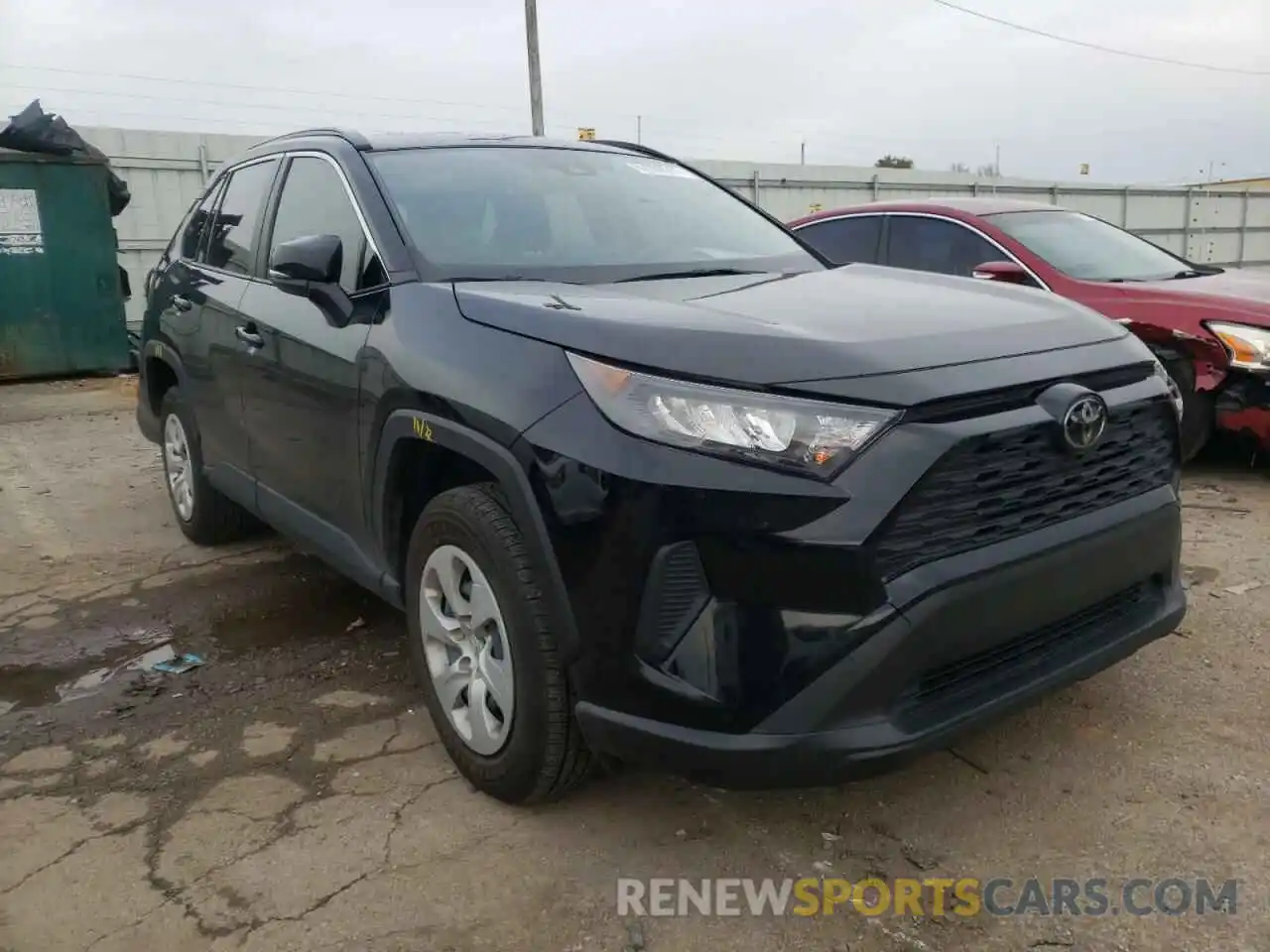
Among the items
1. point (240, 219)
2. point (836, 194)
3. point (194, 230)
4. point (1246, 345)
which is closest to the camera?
point (240, 219)

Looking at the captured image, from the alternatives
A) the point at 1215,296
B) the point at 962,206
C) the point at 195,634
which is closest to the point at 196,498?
the point at 195,634

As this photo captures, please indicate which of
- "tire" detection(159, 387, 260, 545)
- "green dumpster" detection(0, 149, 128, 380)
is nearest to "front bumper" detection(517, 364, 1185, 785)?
"tire" detection(159, 387, 260, 545)

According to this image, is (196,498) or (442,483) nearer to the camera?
(442,483)

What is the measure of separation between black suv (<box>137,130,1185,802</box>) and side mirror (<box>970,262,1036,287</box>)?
8.33ft

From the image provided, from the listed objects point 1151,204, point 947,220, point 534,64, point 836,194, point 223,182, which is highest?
point 534,64

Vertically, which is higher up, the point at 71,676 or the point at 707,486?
the point at 707,486

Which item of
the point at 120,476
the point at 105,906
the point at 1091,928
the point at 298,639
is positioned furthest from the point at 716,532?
the point at 120,476

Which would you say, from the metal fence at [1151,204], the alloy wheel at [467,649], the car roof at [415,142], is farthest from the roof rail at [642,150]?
the metal fence at [1151,204]

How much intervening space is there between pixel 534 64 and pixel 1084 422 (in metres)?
18.1

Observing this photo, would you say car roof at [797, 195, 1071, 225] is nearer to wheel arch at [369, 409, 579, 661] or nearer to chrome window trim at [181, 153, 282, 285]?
chrome window trim at [181, 153, 282, 285]

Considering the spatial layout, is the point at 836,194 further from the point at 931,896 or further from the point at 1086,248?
the point at 931,896

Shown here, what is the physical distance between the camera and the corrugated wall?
1262 centimetres

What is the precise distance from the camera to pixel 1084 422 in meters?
2.31

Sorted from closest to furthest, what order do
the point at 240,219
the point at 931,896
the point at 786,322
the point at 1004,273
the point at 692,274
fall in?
the point at 931,896, the point at 786,322, the point at 692,274, the point at 240,219, the point at 1004,273
